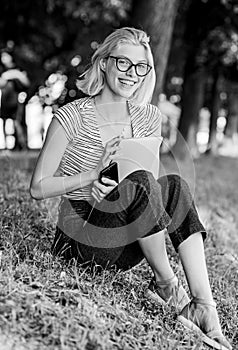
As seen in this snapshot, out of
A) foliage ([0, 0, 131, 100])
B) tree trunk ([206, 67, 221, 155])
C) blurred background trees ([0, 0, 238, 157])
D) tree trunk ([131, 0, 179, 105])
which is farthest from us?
tree trunk ([206, 67, 221, 155])

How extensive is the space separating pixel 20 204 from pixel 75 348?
2556 millimetres

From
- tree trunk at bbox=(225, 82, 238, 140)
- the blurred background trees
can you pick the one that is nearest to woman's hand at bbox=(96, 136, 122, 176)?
the blurred background trees

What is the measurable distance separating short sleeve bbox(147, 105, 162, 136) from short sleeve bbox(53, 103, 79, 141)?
495mm

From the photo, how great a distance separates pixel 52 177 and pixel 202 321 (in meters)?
1.07

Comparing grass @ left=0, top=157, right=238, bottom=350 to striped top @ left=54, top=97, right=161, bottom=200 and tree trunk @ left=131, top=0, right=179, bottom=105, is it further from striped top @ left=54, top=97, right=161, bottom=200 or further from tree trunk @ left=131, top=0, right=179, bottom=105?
tree trunk @ left=131, top=0, right=179, bottom=105

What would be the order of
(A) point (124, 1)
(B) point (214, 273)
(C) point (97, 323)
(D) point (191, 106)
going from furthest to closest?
(D) point (191, 106) → (A) point (124, 1) → (B) point (214, 273) → (C) point (97, 323)

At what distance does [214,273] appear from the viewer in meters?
4.53

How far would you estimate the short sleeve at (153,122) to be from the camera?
3.66 metres

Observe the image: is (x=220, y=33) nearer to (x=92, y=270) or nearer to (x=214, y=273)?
(x=214, y=273)

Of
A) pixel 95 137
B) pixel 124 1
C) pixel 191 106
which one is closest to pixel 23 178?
pixel 95 137

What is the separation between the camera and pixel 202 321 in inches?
119

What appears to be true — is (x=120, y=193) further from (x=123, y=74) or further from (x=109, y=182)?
(x=123, y=74)

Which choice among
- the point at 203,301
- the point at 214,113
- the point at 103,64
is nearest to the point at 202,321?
the point at 203,301

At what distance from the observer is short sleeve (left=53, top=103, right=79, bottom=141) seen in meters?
3.34
